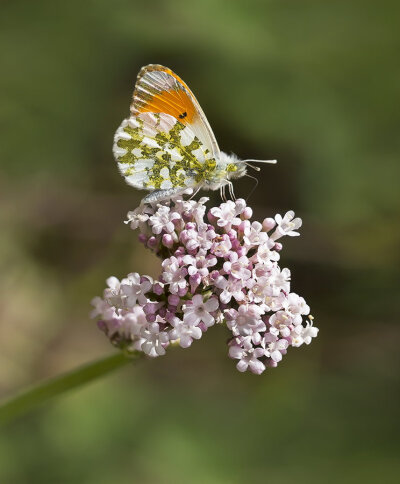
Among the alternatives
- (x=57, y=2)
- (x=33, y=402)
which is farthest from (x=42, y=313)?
(x=57, y=2)

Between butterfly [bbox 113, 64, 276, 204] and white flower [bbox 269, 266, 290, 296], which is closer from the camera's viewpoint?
white flower [bbox 269, 266, 290, 296]

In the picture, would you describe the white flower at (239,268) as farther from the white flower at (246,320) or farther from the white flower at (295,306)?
the white flower at (295,306)

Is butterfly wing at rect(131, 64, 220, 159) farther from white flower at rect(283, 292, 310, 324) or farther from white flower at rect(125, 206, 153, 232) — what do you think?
white flower at rect(283, 292, 310, 324)

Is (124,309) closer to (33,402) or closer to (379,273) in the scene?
(33,402)

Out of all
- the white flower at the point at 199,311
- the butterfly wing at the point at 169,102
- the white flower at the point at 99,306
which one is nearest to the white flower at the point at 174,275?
the white flower at the point at 199,311

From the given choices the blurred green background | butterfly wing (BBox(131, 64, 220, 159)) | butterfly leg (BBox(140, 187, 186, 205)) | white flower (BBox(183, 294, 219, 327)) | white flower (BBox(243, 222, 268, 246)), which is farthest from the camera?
the blurred green background

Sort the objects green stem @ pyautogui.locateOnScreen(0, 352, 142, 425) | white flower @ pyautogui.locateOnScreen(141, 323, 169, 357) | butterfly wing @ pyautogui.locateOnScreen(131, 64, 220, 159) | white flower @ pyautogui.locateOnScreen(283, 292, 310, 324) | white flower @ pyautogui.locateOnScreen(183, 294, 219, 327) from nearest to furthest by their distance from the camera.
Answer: white flower @ pyautogui.locateOnScreen(183, 294, 219, 327)
white flower @ pyautogui.locateOnScreen(141, 323, 169, 357)
white flower @ pyautogui.locateOnScreen(283, 292, 310, 324)
green stem @ pyautogui.locateOnScreen(0, 352, 142, 425)
butterfly wing @ pyautogui.locateOnScreen(131, 64, 220, 159)

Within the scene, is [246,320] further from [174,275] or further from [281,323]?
[174,275]

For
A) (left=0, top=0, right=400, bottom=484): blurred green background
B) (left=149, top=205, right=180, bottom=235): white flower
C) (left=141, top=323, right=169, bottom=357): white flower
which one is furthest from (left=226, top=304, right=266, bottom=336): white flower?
(left=0, top=0, right=400, bottom=484): blurred green background

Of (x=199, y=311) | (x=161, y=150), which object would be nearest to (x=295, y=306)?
(x=199, y=311)
